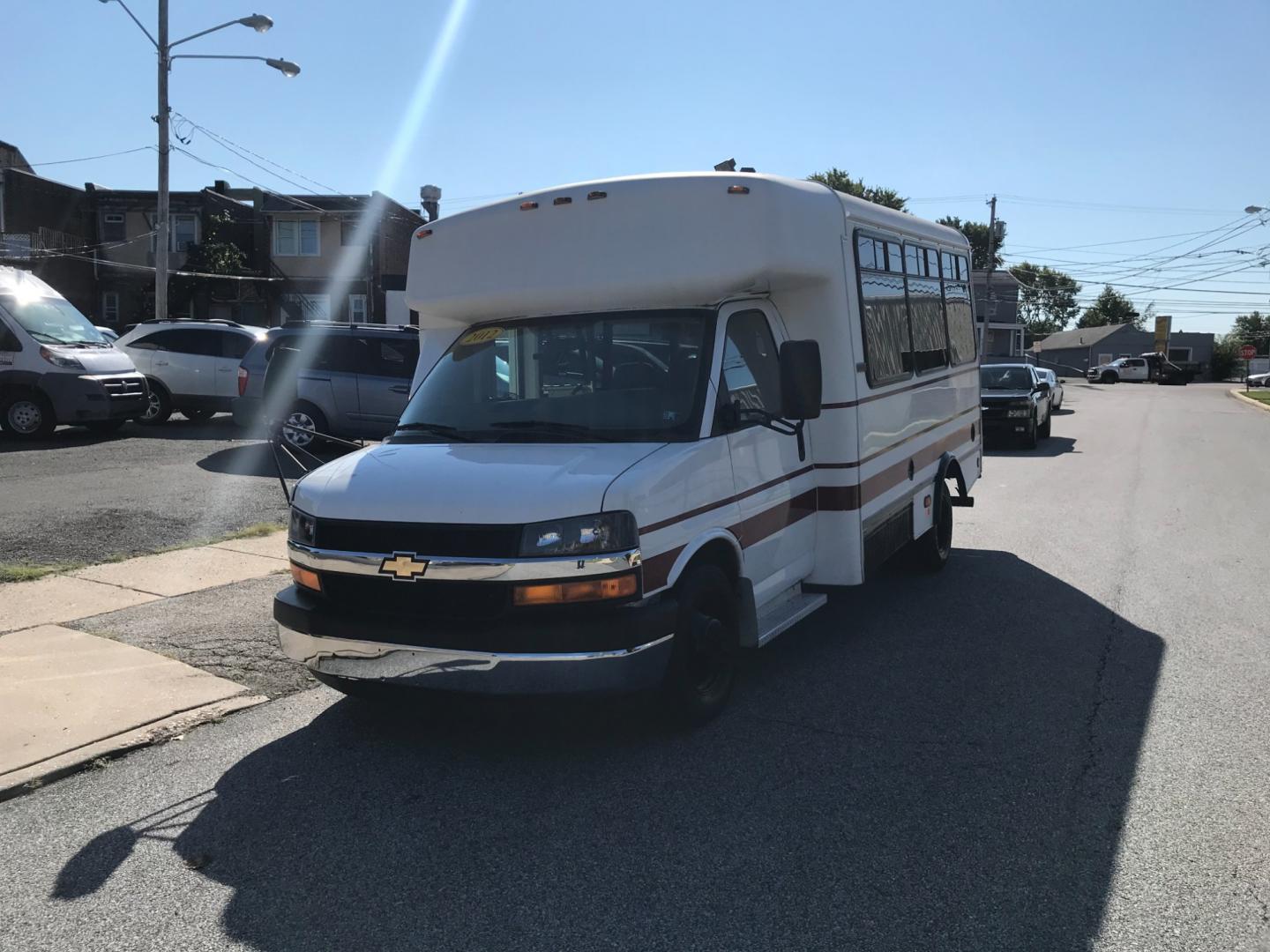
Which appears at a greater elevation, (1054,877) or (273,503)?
(273,503)

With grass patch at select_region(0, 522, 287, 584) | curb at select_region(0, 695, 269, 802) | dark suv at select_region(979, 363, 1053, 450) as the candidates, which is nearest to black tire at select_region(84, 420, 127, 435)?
grass patch at select_region(0, 522, 287, 584)

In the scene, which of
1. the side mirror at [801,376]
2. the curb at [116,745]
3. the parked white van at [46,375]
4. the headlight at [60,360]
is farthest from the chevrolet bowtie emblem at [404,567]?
the headlight at [60,360]

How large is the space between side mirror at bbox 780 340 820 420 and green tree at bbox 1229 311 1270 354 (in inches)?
4476

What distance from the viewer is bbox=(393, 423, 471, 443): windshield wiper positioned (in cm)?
535

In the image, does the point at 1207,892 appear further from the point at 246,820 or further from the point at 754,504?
the point at 246,820

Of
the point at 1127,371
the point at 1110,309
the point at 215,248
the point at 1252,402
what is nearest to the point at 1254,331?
the point at 1110,309

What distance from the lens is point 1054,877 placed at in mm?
3707

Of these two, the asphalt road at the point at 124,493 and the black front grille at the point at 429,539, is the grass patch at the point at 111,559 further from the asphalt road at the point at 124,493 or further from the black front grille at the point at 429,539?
the black front grille at the point at 429,539

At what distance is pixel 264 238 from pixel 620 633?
1623 inches

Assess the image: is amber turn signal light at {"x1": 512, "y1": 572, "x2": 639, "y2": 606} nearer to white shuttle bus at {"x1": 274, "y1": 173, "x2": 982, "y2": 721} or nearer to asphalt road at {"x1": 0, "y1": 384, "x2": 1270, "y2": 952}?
white shuttle bus at {"x1": 274, "y1": 173, "x2": 982, "y2": 721}

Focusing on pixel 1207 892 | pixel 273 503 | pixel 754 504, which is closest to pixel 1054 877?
pixel 1207 892

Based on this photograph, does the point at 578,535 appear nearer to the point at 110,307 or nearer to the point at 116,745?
the point at 116,745

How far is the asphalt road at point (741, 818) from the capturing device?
11.3 ft

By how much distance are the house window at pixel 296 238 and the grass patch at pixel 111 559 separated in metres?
33.6
